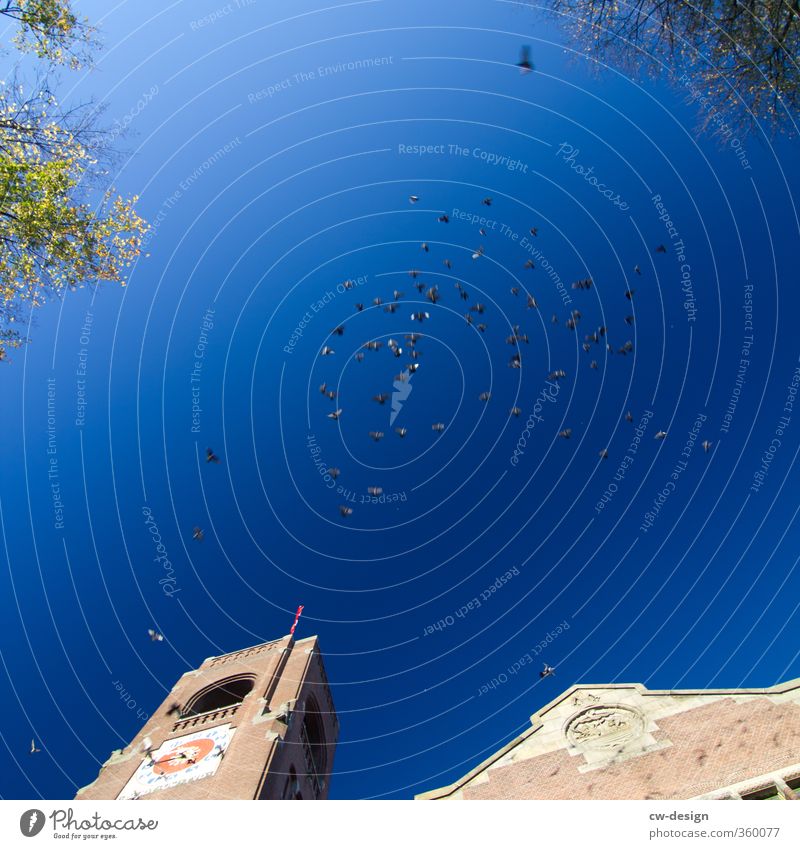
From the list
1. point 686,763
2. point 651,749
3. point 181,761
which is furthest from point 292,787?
point 686,763

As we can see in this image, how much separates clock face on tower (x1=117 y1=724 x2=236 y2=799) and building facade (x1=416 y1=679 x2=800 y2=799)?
9721 mm

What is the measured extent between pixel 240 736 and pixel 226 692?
27.3 ft

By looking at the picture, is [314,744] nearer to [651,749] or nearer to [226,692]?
[226,692]

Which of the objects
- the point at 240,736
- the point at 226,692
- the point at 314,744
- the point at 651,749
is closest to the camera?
the point at 651,749

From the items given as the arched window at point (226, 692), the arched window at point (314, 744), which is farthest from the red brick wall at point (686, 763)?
the arched window at point (226, 692)

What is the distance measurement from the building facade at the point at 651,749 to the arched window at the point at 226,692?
45.7 ft

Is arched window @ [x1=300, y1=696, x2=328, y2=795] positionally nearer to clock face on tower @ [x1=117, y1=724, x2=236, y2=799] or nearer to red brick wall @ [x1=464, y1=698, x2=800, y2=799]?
clock face on tower @ [x1=117, y1=724, x2=236, y2=799]

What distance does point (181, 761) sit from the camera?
24609 millimetres

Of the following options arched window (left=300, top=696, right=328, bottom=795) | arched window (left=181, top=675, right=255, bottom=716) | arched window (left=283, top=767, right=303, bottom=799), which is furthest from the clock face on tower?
arched window (left=181, top=675, right=255, bottom=716)

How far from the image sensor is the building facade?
61.1 ft

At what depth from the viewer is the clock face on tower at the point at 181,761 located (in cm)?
2339
